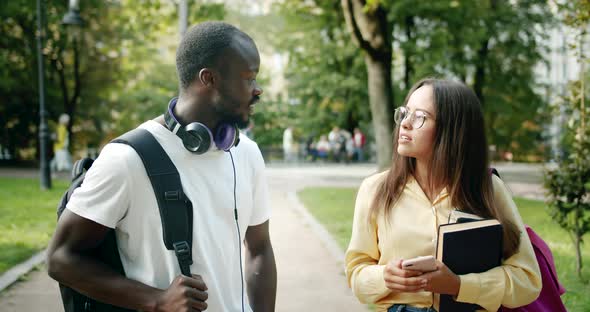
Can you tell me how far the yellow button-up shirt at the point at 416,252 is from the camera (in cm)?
241

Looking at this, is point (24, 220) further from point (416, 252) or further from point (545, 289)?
point (545, 289)

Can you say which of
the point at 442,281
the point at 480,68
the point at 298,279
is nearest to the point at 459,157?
the point at 442,281

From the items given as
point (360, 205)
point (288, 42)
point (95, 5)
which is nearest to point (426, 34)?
point (288, 42)

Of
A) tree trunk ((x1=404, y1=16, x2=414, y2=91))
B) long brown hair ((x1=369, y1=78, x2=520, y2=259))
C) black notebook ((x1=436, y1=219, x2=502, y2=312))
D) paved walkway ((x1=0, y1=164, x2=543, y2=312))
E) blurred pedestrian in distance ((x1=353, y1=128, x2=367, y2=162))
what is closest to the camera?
black notebook ((x1=436, y1=219, x2=502, y2=312))

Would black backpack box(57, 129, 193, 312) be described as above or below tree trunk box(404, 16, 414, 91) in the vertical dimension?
below

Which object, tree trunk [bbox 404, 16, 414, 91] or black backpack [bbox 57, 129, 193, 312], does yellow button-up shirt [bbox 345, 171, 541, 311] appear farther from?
tree trunk [bbox 404, 16, 414, 91]

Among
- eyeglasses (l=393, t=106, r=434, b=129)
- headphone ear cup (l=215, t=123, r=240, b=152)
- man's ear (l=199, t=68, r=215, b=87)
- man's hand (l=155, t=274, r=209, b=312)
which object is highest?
man's ear (l=199, t=68, r=215, b=87)

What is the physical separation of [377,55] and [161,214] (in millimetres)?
11832

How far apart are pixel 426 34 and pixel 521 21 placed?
4.29m

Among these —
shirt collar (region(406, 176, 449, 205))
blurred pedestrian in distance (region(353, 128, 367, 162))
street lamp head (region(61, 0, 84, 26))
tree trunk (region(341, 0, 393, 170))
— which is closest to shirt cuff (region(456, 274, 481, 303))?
shirt collar (region(406, 176, 449, 205))

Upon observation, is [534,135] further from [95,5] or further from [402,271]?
[402,271]

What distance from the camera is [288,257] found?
26.2 feet

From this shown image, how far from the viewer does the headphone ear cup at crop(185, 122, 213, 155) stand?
7.00 feet

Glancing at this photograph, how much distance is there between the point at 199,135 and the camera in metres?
2.13
